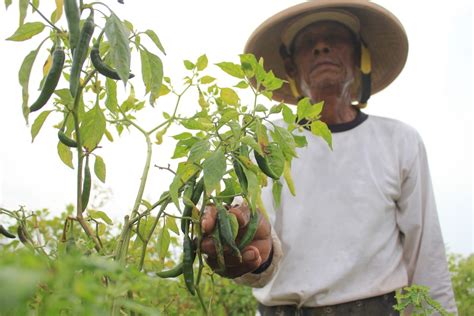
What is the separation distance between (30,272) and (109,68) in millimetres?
563

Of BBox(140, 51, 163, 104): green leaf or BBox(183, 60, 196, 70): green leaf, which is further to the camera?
BBox(183, 60, 196, 70): green leaf

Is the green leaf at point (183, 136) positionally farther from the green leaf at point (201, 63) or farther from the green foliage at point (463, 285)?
the green foliage at point (463, 285)

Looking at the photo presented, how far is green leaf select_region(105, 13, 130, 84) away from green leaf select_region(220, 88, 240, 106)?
27 cm

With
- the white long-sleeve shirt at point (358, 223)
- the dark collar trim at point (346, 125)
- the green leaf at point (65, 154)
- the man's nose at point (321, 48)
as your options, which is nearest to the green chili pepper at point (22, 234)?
the green leaf at point (65, 154)

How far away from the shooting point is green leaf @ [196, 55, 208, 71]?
1.06m

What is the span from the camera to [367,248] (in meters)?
1.87

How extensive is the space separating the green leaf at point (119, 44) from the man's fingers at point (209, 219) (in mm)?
312

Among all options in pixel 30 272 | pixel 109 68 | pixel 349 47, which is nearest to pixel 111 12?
pixel 109 68

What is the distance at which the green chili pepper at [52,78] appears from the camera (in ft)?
2.44

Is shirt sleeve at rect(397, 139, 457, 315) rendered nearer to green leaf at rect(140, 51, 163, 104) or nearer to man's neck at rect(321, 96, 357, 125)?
man's neck at rect(321, 96, 357, 125)

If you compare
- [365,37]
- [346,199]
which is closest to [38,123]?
[346,199]

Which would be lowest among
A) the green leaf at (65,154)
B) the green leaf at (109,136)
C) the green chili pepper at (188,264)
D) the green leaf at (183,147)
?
the green chili pepper at (188,264)

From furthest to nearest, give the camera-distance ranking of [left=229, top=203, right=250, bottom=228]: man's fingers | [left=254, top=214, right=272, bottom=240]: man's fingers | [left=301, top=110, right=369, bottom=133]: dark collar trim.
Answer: [left=301, top=110, right=369, bottom=133]: dark collar trim < [left=254, top=214, right=272, bottom=240]: man's fingers < [left=229, top=203, right=250, bottom=228]: man's fingers

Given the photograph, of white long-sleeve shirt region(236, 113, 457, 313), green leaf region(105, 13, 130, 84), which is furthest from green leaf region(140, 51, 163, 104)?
white long-sleeve shirt region(236, 113, 457, 313)
